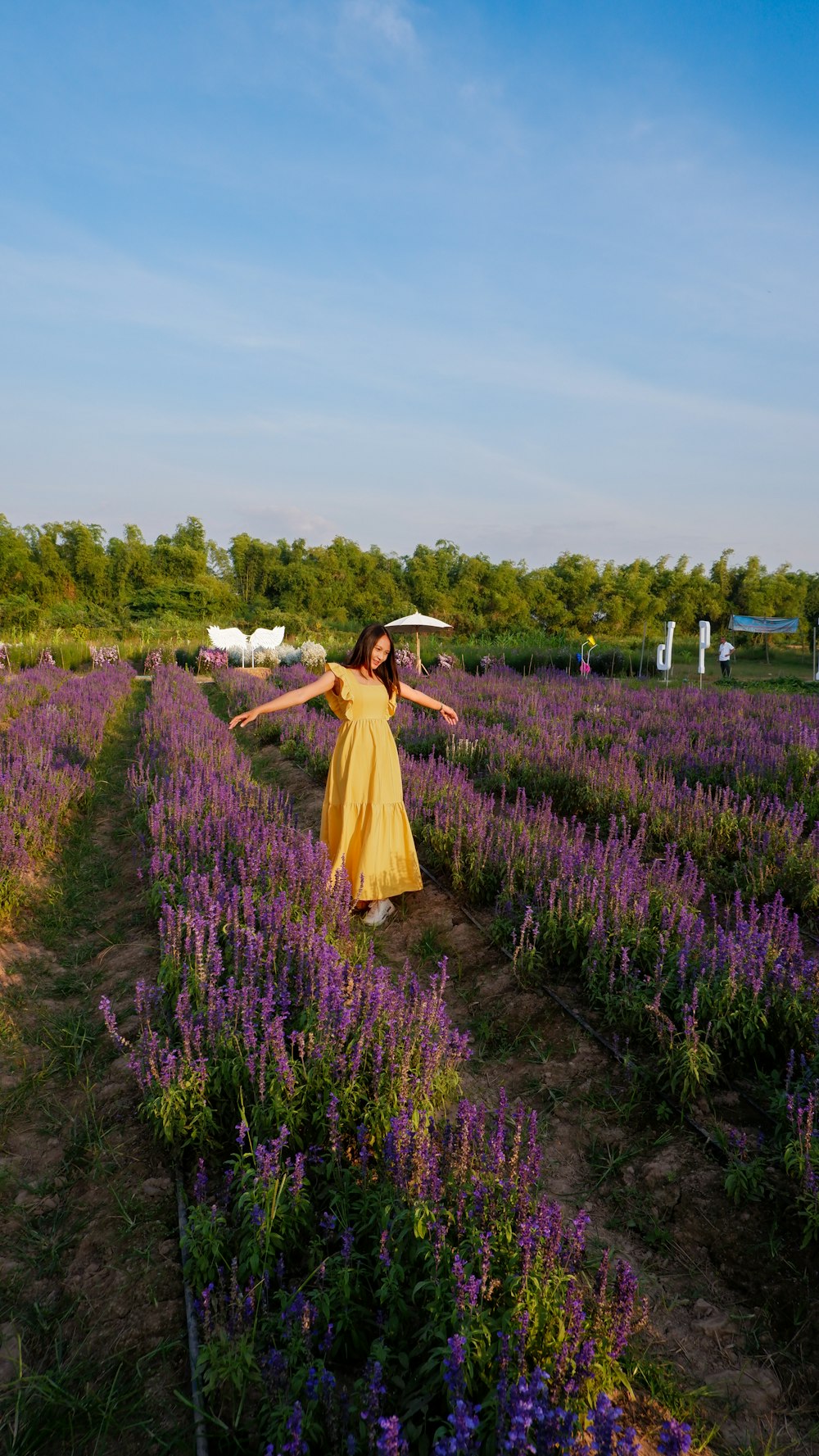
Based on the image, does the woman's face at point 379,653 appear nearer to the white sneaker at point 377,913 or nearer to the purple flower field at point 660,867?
the purple flower field at point 660,867

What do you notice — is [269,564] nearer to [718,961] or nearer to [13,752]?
[13,752]

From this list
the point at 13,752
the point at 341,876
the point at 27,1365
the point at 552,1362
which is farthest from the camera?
the point at 13,752

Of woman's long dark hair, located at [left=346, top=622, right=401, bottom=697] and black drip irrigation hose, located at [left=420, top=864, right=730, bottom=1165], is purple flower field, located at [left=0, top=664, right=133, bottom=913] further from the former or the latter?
black drip irrigation hose, located at [left=420, top=864, right=730, bottom=1165]

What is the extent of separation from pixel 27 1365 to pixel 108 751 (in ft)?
28.3

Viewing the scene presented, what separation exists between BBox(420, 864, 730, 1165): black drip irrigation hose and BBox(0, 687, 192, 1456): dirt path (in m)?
1.83

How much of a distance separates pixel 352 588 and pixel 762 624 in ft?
96.0

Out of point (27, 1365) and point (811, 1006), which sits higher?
point (811, 1006)

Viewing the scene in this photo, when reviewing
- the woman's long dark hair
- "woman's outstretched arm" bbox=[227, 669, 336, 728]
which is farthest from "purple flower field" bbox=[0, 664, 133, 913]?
the woman's long dark hair

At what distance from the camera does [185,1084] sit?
2.51 m

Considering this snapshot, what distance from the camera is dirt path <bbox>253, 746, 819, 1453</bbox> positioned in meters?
1.90

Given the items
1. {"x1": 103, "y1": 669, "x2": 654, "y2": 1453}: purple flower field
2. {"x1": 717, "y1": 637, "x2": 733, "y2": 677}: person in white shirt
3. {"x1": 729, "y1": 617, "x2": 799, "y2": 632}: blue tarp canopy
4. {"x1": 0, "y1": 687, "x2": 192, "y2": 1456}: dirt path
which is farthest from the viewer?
{"x1": 729, "y1": 617, "x2": 799, "y2": 632}: blue tarp canopy

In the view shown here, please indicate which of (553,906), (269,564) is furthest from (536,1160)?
(269,564)

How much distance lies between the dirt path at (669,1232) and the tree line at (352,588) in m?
34.8

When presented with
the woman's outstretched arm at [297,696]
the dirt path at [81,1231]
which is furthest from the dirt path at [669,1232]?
the woman's outstretched arm at [297,696]
